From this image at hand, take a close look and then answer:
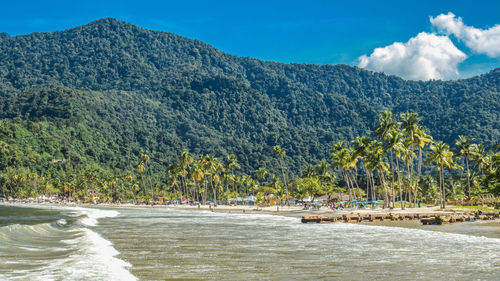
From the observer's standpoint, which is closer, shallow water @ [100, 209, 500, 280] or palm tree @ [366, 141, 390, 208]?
shallow water @ [100, 209, 500, 280]

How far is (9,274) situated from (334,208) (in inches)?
2651

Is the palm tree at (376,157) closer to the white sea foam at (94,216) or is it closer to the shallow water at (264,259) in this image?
the shallow water at (264,259)

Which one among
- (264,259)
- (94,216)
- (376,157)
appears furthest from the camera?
(376,157)

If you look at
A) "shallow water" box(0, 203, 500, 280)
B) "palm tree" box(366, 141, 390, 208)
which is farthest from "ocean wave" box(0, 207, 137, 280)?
"palm tree" box(366, 141, 390, 208)

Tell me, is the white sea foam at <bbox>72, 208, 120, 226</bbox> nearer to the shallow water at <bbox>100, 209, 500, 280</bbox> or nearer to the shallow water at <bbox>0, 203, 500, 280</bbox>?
the shallow water at <bbox>0, 203, 500, 280</bbox>

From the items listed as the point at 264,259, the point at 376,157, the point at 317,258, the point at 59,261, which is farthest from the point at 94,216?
the point at 317,258

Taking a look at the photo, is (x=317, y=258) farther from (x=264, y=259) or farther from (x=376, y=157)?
(x=376, y=157)

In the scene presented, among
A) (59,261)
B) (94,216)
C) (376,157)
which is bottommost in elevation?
(94,216)

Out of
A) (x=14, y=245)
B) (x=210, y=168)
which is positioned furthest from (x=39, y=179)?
(x=14, y=245)

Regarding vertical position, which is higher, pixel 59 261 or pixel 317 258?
pixel 59 261

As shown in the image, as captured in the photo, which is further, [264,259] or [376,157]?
[376,157]

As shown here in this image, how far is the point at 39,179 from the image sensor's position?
191 m

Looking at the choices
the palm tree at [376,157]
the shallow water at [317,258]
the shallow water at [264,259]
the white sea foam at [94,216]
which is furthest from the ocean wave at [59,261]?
the palm tree at [376,157]

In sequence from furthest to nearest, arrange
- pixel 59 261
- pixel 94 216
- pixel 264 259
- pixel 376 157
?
1. pixel 376 157
2. pixel 94 216
3. pixel 264 259
4. pixel 59 261
